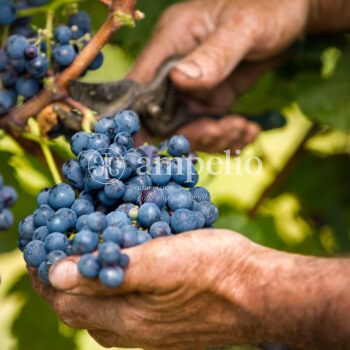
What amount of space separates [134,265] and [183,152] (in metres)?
0.37

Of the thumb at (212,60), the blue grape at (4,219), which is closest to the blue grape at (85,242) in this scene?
the blue grape at (4,219)

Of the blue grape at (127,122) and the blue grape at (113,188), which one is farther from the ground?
the blue grape at (127,122)

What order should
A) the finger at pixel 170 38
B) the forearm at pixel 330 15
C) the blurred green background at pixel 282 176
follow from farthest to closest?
Answer: the forearm at pixel 330 15
the finger at pixel 170 38
the blurred green background at pixel 282 176

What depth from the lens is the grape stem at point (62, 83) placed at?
1617mm

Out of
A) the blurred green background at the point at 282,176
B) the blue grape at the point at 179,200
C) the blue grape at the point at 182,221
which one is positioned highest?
the blue grape at the point at 179,200

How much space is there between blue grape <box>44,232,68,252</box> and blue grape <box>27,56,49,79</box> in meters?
0.53

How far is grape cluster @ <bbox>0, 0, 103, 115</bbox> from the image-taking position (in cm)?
166

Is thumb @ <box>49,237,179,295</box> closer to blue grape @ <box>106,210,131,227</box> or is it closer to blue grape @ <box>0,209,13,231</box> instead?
blue grape @ <box>106,210,131,227</box>

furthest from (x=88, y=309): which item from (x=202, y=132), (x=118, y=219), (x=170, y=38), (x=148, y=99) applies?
(x=170, y=38)

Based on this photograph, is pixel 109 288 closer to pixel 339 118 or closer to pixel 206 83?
pixel 206 83

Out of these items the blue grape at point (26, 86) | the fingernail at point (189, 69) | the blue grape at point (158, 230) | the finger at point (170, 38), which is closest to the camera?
the blue grape at point (158, 230)

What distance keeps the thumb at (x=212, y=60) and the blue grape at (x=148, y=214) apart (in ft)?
2.68

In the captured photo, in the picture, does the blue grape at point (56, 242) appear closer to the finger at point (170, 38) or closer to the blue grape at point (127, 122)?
the blue grape at point (127, 122)

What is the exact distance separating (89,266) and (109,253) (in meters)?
0.05
